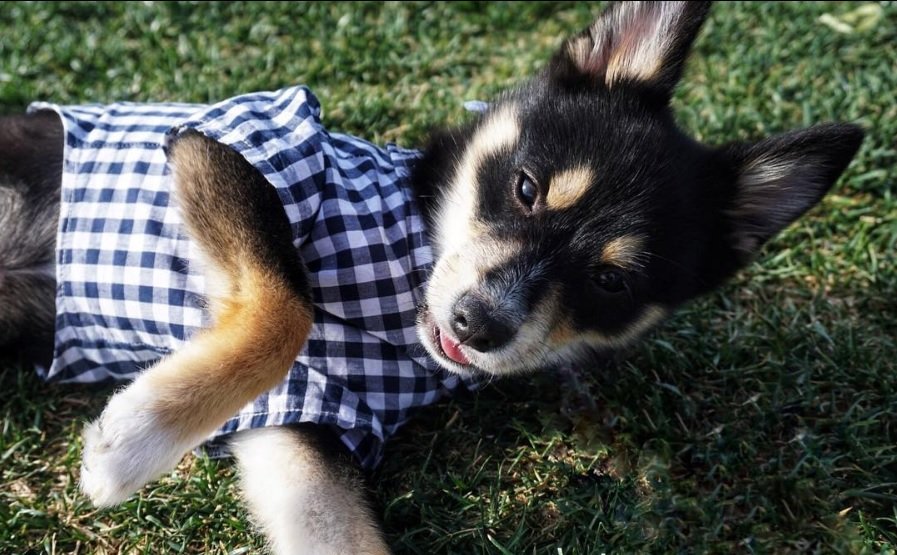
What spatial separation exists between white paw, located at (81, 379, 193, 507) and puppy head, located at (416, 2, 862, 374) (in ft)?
2.98

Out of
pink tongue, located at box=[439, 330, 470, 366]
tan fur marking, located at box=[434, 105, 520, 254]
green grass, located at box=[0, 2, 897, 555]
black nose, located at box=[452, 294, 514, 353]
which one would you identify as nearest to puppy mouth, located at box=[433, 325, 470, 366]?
pink tongue, located at box=[439, 330, 470, 366]

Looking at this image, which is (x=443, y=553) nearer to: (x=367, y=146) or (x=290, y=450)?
(x=290, y=450)

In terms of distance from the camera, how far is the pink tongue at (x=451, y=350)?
2.63m

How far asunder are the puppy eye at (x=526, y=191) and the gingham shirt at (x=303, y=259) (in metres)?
0.44

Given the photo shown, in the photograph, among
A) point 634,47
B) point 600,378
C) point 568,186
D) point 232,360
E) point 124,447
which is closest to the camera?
point 124,447

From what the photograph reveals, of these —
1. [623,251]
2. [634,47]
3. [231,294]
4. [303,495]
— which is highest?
[634,47]

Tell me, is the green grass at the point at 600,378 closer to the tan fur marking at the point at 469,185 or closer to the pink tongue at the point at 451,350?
the pink tongue at the point at 451,350

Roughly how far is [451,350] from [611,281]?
60 cm

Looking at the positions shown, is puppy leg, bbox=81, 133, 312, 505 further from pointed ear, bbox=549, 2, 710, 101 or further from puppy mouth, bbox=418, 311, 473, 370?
pointed ear, bbox=549, 2, 710, 101

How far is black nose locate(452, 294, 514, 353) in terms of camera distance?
2.46 m

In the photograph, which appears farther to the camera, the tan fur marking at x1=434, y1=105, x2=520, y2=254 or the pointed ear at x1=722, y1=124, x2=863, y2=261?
the tan fur marking at x1=434, y1=105, x2=520, y2=254

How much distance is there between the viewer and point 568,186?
2.54 metres

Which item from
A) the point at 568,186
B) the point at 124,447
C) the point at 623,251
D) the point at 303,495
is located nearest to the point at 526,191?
the point at 568,186

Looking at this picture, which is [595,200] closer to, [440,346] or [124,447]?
[440,346]
